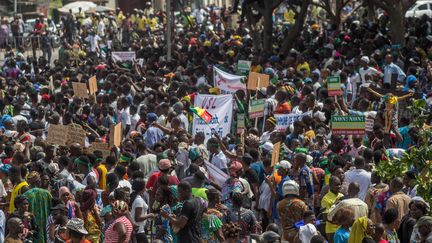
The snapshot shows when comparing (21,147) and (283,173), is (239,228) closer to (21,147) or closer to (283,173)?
(283,173)

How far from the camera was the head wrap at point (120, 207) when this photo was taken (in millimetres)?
10828

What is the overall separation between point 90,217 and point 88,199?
0.63 ft

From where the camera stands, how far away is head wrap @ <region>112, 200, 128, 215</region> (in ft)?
35.5

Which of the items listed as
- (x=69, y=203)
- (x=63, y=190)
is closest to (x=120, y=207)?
(x=69, y=203)

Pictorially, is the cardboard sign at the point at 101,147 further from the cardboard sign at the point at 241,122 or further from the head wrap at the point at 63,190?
the cardboard sign at the point at 241,122

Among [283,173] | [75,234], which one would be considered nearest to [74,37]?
[283,173]

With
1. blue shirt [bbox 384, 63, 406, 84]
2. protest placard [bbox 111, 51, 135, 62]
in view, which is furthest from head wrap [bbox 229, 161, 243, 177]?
protest placard [bbox 111, 51, 135, 62]

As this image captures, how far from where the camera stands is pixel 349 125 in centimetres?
1483

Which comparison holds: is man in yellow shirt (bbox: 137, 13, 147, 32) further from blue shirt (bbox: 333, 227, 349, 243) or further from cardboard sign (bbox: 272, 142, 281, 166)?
blue shirt (bbox: 333, 227, 349, 243)

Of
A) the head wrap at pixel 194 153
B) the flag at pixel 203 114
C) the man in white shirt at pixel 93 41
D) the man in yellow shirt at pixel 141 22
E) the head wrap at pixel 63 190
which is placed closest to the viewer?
the head wrap at pixel 63 190

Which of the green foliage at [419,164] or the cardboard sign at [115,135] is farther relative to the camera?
the cardboard sign at [115,135]

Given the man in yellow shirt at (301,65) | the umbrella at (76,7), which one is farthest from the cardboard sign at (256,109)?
the umbrella at (76,7)

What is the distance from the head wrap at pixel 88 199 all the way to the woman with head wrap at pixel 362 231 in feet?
9.80

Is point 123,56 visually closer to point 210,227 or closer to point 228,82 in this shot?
point 228,82
